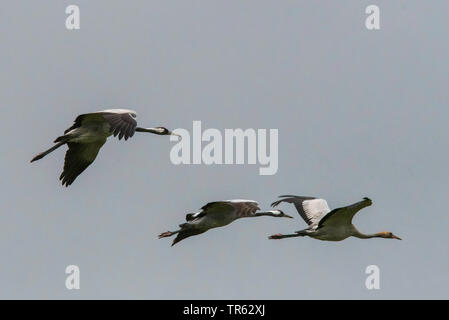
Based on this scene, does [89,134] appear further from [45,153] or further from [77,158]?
[77,158]

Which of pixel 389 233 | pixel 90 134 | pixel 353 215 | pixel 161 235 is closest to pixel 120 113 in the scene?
pixel 90 134

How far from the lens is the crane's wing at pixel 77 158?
1453 inches

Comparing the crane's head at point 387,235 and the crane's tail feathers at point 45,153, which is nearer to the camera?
the crane's tail feathers at point 45,153

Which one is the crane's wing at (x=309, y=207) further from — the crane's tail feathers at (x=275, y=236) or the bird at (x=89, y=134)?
the bird at (x=89, y=134)

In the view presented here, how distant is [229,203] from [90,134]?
155 inches

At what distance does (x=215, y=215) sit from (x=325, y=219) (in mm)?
2993

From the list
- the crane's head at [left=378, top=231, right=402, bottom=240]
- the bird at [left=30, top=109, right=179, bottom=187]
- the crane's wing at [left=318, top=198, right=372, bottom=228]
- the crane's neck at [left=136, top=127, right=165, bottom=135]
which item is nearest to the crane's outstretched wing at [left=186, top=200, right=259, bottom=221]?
the crane's wing at [left=318, top=198, right=372, bottom=228]

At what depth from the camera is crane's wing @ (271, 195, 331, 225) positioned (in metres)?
39.2

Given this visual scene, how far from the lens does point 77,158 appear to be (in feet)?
122

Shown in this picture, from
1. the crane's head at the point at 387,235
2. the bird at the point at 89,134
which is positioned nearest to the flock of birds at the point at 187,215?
the bird at the point at 89,134

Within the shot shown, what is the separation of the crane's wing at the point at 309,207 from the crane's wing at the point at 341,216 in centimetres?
206

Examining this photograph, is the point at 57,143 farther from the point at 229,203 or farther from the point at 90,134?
the point at 229,203

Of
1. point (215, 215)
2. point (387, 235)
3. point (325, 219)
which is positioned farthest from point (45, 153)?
point (387, 235)

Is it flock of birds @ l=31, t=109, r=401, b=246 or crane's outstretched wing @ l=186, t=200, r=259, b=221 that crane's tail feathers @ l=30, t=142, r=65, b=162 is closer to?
A: flock of birds @ l=31, t=109, r=401, b=246
